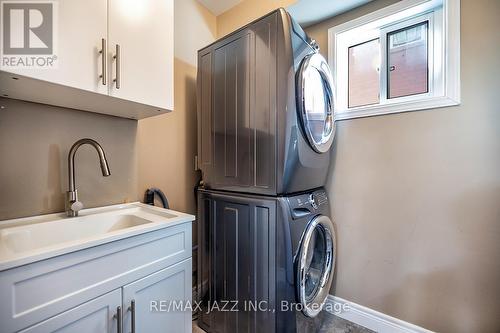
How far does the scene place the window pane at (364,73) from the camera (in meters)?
1.64

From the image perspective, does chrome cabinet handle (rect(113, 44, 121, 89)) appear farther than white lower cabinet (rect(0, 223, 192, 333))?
Yes

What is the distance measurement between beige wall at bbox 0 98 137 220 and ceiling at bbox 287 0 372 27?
4.75ft

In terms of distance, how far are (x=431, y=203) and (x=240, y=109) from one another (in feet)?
4.41

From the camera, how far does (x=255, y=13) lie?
1.80 meters

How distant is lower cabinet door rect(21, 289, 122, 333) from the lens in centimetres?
68

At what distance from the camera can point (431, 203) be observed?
1.35m

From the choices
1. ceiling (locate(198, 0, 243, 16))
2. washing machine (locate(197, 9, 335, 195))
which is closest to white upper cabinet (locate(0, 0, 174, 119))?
washing machine (locate(197, 9, 335, 195))

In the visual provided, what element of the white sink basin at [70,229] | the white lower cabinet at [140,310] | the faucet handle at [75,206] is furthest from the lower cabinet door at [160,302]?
the faucet handle at [75,206]

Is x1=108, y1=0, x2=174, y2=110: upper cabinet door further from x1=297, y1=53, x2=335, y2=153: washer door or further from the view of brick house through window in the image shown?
the view of brick house through window

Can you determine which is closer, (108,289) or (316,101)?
(108,289)

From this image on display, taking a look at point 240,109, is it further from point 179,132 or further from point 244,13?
point 244,13

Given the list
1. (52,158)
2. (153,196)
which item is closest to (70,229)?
(52,158)

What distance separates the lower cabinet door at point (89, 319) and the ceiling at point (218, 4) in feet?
7.39

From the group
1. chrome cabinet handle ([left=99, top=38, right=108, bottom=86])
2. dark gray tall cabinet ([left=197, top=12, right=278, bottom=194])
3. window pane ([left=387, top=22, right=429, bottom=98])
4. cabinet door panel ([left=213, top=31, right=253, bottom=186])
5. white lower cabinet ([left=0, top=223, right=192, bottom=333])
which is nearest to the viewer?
white lower cabinet ([left=0, top=223, right=192, bottom=333])
